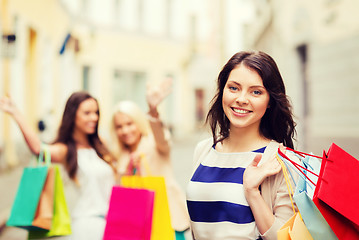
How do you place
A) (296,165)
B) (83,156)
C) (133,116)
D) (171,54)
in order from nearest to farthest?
(296,165) < (83,156) < (133,116) < (171,54)

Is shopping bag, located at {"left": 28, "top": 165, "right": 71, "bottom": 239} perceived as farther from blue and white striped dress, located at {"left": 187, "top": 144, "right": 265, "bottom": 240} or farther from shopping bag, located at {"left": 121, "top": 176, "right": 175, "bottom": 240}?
blue and white striped dress, located at {"left": 187, "top": 144, "right": 265, "bottom": 240}

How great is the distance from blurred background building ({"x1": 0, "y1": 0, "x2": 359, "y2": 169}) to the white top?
1.07 metres

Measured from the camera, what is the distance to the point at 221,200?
195cm

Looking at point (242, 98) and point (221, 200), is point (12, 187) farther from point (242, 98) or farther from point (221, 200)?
point (242, 98)

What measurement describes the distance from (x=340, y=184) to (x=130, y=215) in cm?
122

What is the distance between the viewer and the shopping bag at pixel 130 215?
241 centimetres

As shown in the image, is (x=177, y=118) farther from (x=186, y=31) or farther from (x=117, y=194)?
(x=117, y=194)

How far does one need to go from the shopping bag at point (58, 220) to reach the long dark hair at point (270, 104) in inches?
50.5

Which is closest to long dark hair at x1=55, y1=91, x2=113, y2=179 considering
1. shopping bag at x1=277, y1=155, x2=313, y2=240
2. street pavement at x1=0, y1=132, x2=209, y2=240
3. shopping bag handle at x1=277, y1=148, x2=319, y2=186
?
street pavement at x1=0, y1=132, x2=209, y2=240

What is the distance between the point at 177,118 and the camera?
26.9 m

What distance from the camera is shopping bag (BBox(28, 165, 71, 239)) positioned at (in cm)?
295

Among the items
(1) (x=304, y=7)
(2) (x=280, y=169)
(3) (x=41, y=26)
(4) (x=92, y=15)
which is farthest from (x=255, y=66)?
(4) (x=92, y=15)

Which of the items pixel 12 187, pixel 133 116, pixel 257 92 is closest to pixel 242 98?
pixel 257 92

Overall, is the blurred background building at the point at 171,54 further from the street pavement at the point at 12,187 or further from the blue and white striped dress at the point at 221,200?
the street pavement at the point at 12,187
